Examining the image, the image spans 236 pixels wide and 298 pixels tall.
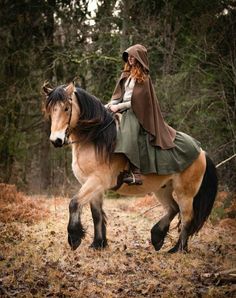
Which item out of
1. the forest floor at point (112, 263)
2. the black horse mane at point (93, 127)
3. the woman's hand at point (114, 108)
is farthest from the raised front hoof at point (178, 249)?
the woman's hand at point (114, 108)

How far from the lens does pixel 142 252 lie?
7062 mm

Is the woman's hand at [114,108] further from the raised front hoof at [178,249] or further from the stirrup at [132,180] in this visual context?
the raised front hoof at [178,249]

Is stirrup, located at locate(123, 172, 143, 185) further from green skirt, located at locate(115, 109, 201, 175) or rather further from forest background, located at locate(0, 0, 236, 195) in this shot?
forest background, located at locate(0, 0, 236, 195)

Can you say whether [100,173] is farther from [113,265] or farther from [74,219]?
[113,265]

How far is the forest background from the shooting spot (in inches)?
487

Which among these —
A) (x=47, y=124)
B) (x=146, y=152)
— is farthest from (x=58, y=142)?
(x=47, y=124)

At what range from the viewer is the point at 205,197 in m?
7.46

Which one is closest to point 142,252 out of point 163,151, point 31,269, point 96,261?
point 96,261

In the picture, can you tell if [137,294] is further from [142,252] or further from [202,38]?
[202,38]

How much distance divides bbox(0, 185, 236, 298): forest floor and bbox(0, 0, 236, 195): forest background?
4.13 metres

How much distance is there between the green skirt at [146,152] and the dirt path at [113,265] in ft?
4.42

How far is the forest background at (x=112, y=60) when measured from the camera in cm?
1237

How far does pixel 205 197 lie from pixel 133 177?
1.55m

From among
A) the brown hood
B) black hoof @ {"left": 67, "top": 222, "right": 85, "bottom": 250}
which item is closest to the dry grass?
black hoof @ {"left": 67, "top": 222, "right": 85, "bottom": 250}
